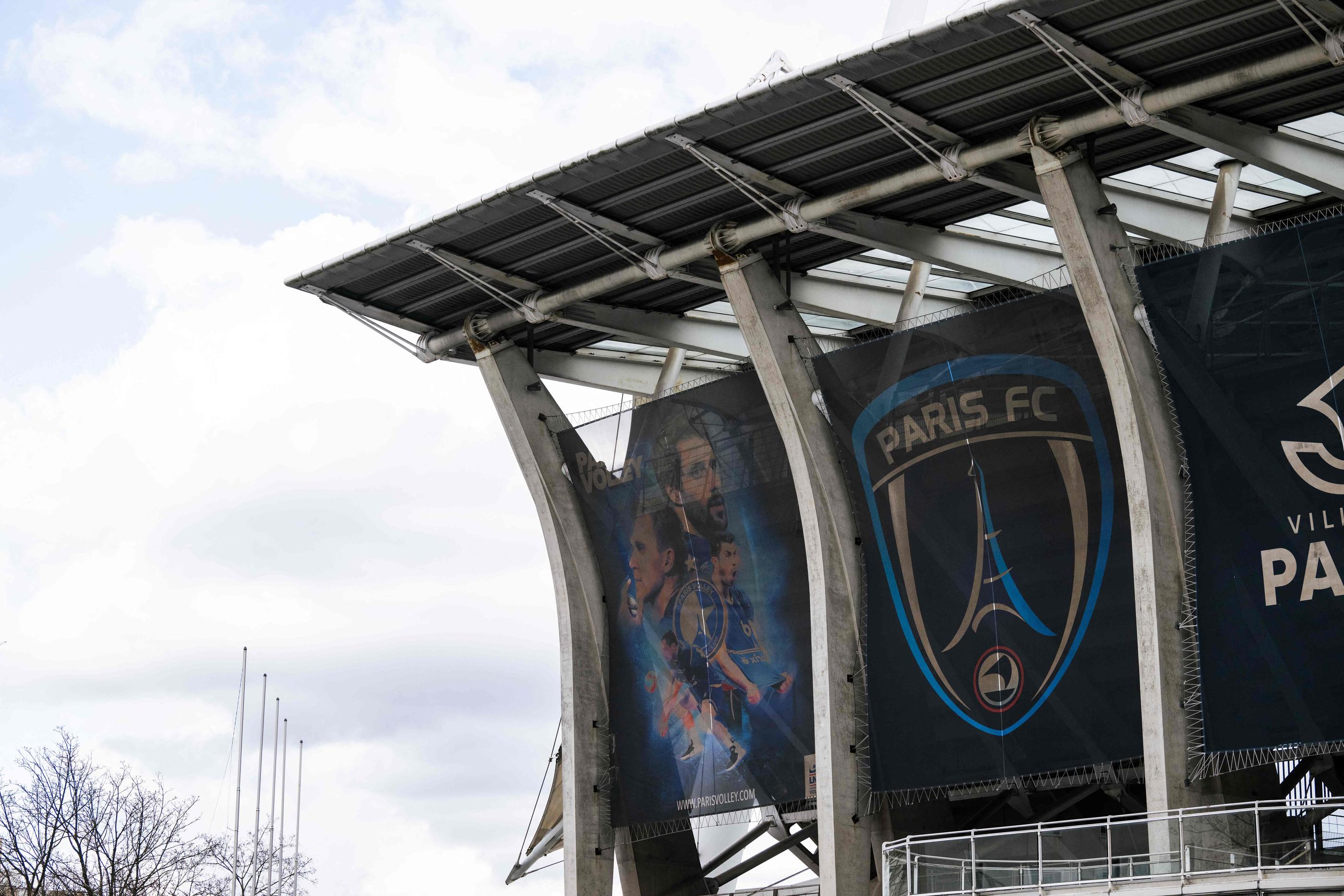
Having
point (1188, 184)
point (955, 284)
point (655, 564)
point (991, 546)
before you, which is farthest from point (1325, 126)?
point (655, 564)

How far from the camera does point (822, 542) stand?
98.4 ft

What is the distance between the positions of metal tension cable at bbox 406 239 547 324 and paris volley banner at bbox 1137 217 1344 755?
12.5 metres

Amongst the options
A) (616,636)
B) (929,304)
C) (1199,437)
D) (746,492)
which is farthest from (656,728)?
(1199,437)

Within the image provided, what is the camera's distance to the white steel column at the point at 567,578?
33.7 metres

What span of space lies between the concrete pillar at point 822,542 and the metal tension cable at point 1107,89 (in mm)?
7476

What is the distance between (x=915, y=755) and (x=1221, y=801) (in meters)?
5.39

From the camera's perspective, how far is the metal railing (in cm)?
1934

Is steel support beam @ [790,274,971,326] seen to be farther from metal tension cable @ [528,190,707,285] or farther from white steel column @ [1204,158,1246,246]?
white steel column @ [1204,158,1246,246]

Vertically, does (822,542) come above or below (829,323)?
below

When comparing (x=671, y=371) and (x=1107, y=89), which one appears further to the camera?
(x=671, y=371)

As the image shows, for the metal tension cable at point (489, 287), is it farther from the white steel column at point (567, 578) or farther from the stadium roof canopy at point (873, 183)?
the white steel column at point (567, 578)

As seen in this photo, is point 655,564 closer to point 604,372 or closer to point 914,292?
point 604,372

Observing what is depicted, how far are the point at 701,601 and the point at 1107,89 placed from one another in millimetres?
12943

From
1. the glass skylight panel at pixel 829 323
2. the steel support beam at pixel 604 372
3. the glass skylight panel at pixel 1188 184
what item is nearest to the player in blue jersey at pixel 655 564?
the steel support beam at pixel 604 372
